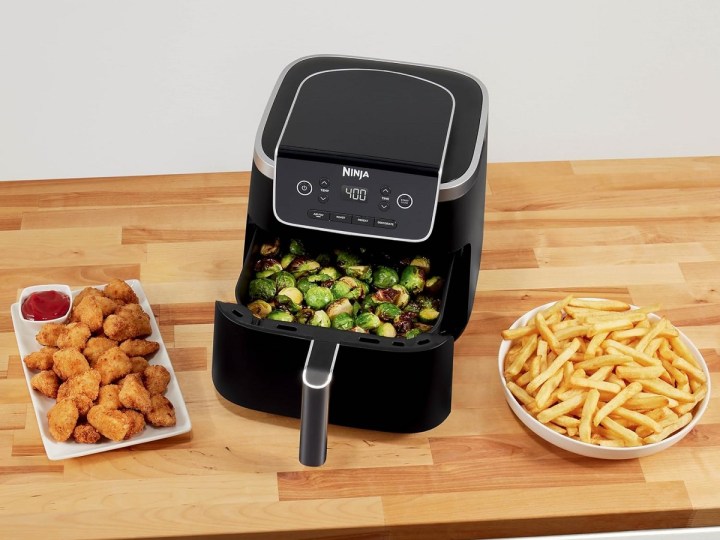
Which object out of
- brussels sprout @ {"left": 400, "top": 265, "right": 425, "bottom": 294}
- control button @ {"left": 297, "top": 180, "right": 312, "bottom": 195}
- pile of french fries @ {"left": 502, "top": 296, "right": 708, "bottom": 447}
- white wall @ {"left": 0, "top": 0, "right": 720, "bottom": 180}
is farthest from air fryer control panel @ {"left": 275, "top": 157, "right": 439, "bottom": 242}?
white wall @ {"left": 0, "top": 0, "right": 720, "bottom": 180}

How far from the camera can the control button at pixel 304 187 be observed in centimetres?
167

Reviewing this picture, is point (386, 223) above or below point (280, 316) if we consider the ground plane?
above

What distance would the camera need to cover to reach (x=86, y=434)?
167 cm

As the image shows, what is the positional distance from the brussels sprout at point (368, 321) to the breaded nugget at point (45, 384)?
51 centimetres

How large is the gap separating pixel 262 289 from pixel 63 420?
37 centimetres

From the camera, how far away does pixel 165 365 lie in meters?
1.83

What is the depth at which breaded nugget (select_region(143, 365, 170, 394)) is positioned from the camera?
69.4 inches

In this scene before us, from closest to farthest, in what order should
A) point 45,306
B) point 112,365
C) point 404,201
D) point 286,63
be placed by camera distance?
1. point 404,201
2. point 112,365
3. point 45,306
4. point 286,63

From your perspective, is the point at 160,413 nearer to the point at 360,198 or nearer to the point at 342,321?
the point at 342,321

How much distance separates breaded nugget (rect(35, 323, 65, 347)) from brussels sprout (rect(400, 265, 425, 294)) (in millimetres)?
591

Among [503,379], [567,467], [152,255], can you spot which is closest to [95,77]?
[152,255]

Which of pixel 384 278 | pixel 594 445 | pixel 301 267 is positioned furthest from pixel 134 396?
pixel 594 445

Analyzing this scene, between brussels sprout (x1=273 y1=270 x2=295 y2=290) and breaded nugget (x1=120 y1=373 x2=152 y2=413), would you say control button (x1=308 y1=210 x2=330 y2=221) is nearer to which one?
brussels sprout (x1=273 y1=270 x2=295 y2=290)

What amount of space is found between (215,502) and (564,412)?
0.56 meters
